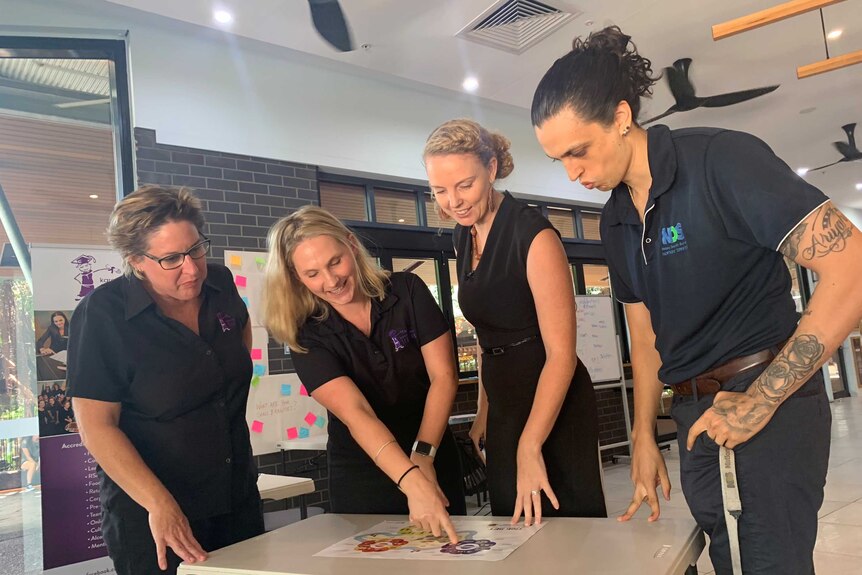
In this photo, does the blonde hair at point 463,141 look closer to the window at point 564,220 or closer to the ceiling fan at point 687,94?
the ceiling fan at point 687,94

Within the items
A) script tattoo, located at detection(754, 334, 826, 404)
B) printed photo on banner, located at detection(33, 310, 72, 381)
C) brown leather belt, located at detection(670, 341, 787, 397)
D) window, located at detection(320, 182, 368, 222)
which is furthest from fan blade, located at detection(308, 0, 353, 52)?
script tattoo, located at detection(754, 334, 826, 404)

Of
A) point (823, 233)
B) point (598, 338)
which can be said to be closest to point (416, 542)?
point (823, 233)

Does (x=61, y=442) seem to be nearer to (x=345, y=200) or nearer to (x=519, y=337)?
(x=519, y=337)

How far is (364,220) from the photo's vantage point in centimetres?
562

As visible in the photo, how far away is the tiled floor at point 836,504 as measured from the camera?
9.92ft

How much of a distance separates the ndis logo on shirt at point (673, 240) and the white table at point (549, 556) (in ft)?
1.62

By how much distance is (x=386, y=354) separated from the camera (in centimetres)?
169

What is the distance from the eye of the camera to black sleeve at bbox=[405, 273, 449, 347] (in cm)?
170

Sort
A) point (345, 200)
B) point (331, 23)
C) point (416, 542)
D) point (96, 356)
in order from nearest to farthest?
point (416, 542) → point (96, 356) → point (331, 23) → point (345, 200)

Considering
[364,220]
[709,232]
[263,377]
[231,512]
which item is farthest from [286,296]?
[364,220]

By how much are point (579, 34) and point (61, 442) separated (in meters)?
4.23

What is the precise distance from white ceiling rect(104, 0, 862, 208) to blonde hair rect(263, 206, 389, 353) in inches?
114

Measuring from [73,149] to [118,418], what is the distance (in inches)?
127

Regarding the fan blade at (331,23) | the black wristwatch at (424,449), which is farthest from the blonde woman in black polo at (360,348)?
the fan blade at (331,23)
